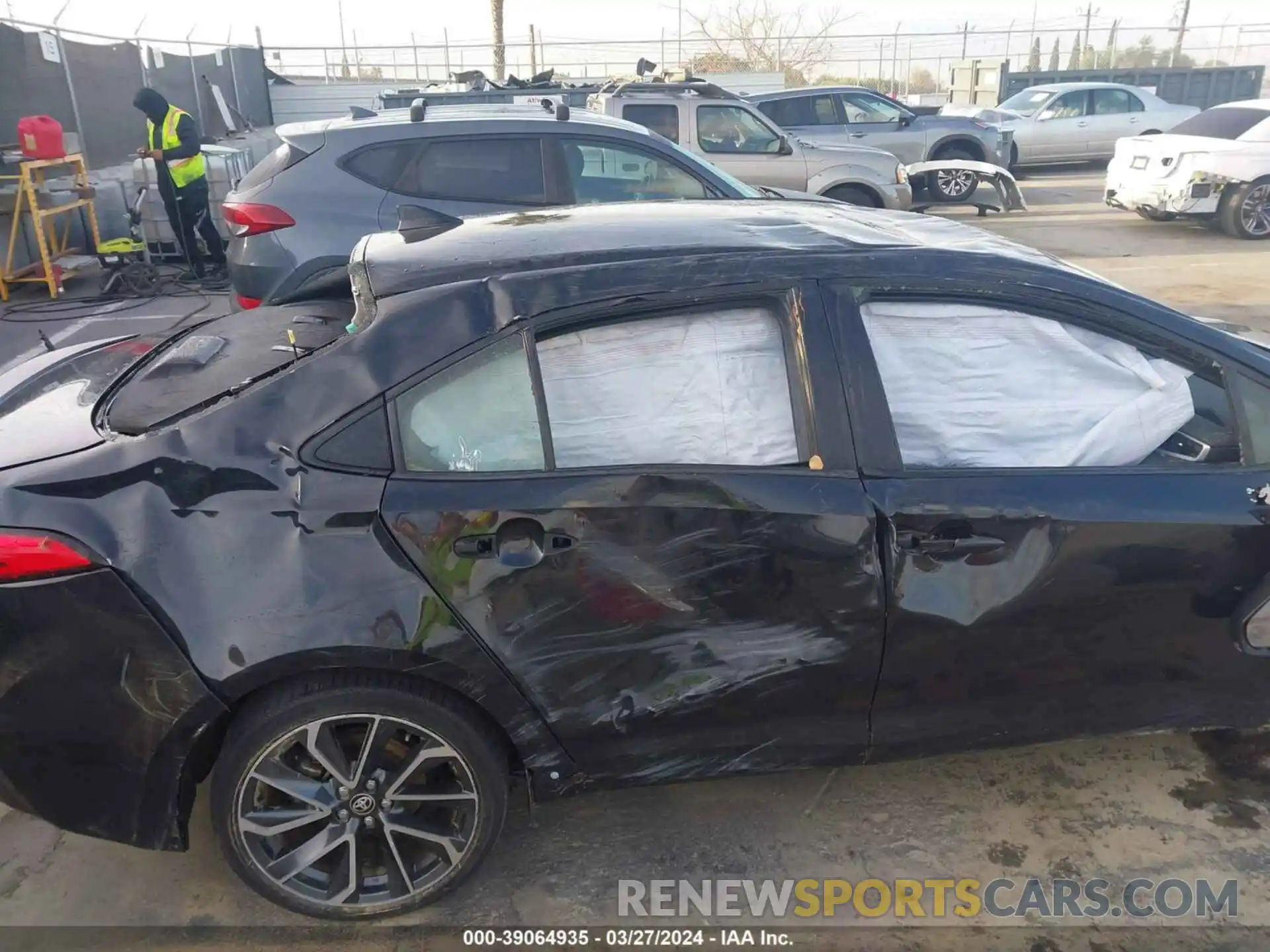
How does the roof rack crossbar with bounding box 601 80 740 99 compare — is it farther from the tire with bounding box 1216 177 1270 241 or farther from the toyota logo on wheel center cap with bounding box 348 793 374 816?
the toyota logo on wheel center cap with bounding box 348 793 374 816

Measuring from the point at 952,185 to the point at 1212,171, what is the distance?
138 inches

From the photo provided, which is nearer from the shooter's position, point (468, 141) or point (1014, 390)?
point (1014, 390)

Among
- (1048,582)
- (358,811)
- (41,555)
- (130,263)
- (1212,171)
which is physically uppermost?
(41,555)

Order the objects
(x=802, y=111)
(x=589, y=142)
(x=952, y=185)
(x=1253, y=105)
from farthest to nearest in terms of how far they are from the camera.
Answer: (x=802, y=111) < (x=952, y=185) < (x=1253, y=105) < (x=589, y=142)

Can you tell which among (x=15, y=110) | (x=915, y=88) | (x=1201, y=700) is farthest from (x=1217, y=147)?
(x=915, y=88)

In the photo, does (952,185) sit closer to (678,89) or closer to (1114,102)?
(678,89)

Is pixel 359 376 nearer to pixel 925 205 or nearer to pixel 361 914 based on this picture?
pixel 361 914

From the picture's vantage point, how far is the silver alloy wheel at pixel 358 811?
2268mm

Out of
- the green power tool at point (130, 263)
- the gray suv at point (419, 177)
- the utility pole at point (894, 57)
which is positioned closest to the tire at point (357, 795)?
the gray suv at point (419, 177)

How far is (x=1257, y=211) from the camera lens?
11.4 metres

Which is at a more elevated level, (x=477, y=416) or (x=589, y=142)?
(x=589, y=142)

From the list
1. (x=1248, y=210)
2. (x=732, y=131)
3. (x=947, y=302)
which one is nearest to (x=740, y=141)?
(x=732, y=131)

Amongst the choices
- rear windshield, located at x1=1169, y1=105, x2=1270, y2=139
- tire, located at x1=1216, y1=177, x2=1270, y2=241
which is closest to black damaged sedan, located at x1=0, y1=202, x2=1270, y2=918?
tire, located at x1=1216, y1=177, x2=1270, y2=241

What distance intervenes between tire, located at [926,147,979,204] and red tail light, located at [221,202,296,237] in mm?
10495
